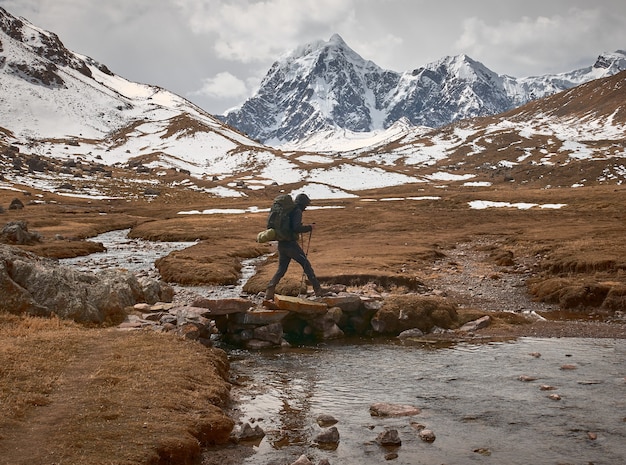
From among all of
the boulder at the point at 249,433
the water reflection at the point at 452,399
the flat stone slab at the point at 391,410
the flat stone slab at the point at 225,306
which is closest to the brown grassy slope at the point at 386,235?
the flat stone slab at the point at 225,306

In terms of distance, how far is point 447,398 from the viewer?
15750 millimetres

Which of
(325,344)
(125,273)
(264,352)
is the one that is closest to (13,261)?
(125,273)

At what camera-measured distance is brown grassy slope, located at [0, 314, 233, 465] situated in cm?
1095

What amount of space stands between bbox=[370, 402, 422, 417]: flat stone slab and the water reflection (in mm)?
227

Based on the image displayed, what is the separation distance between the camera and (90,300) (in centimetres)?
2308

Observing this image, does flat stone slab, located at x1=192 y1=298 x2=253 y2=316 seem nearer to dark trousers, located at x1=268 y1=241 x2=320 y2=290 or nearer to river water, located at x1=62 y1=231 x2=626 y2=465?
dark trousers, located at x1=268 y1=241 x2=320 y2=290

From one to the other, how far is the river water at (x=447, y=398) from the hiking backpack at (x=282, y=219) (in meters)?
5.01

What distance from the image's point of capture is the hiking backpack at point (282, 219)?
23.9 meters

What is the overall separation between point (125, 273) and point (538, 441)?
22694 millimetres

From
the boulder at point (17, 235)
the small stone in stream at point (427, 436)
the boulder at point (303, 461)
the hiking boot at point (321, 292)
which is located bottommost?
the boulder at point (17, 235)

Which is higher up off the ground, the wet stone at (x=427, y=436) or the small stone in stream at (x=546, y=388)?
the small stone in stream at (x=546, y=388)

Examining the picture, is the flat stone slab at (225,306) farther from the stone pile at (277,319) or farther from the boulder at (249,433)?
the boulder at (249,433)

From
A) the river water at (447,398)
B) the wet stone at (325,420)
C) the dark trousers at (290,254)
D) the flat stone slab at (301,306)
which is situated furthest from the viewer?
the dark trousers at (290,254)

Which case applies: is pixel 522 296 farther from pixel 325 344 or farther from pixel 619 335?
pixel 325 344
